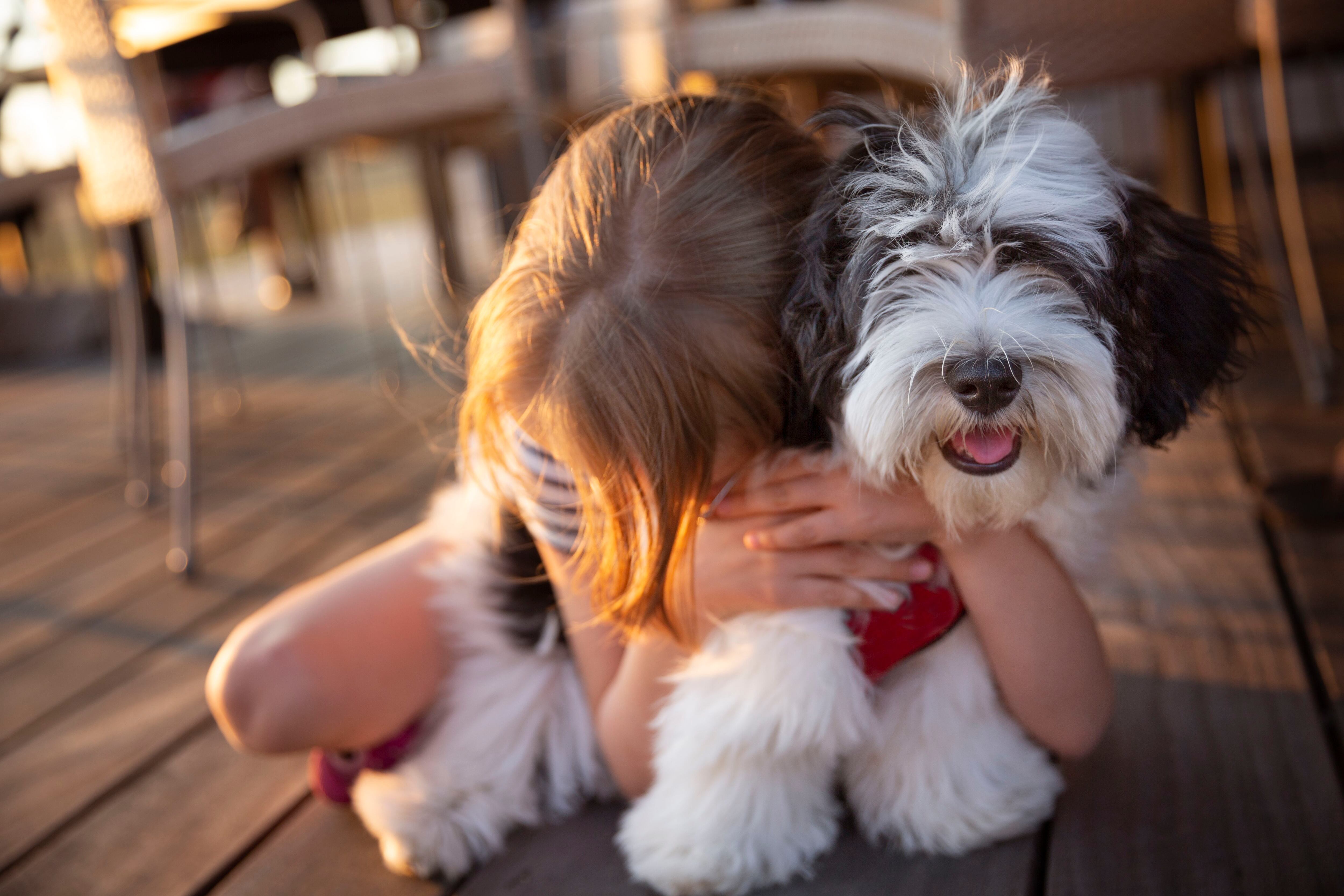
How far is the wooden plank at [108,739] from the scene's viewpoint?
1421 millimetres

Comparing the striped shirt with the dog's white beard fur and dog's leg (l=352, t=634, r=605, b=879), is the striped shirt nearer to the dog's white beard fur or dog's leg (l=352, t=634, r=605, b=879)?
dog's leg (l=352, t=634, r=605, b=879)

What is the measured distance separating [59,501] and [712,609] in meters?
2.68

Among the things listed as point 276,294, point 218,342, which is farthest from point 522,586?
point 276,294

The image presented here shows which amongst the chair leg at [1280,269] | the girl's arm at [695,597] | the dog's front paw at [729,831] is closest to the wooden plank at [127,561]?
the girl's arm at [695,597]

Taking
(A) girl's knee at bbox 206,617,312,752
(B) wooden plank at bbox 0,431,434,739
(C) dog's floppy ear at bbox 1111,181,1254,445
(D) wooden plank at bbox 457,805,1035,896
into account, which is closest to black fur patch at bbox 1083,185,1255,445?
(C) dog's floppy ear at bbox 1111,181,1254,445

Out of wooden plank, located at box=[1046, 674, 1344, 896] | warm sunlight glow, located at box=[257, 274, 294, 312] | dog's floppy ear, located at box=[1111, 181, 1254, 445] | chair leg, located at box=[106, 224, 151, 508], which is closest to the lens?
dog's floppy ear, located at box=[1111, 181, 1254, 445]

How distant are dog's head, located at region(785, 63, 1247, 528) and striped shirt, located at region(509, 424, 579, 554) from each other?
0.34 m

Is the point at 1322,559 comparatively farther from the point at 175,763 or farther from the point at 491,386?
the point at 175,763

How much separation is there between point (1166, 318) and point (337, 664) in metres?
1.08

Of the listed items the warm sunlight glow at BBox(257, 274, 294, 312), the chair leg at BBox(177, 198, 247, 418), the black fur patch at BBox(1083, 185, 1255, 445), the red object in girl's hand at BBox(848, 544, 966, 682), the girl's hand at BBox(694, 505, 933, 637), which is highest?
Answer: the black fur patch at BBox(1083, 185, 1255, 445)

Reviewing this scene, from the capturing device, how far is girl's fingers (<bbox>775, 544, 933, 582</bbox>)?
1070 mm

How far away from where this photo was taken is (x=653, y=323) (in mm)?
984

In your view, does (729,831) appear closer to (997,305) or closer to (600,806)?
(600,806)

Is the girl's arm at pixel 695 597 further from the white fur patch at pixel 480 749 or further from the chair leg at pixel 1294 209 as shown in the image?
the chair leg at pixel 1294 209
